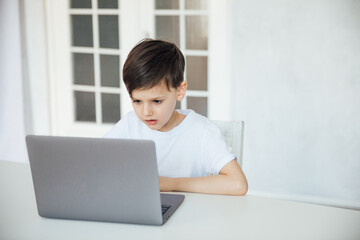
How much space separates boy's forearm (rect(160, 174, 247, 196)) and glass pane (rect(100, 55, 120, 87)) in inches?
89.3

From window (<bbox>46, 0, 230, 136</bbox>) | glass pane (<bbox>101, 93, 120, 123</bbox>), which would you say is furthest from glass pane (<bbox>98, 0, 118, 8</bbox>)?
glass pane (<bbox>101, 93, 120, 123</bbox>)

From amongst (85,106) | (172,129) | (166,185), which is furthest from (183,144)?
(85,106)

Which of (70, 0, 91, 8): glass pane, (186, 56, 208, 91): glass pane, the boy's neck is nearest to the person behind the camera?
the boy's neck

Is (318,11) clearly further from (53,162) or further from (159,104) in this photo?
(53,162)

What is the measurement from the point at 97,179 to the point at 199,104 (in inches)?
90.1

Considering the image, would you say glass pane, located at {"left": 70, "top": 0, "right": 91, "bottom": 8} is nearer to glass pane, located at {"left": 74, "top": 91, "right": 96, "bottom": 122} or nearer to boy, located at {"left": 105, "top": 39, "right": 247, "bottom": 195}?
glass pane, located at {"left": 74, "top": 91, "right": 96, "bottom": 122}

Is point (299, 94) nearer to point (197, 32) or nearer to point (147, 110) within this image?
point (197, 32)

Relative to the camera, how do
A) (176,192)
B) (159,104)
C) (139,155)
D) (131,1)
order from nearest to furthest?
(139,155), (176,192), (159,104), (131,1)

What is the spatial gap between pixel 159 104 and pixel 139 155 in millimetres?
458

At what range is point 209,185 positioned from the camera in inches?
49.4

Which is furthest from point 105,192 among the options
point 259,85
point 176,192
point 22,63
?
point 22,63

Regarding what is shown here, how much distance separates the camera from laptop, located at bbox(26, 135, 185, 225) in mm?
963

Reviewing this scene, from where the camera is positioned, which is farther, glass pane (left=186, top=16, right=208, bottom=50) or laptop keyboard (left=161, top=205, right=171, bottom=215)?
glass pane (left=186, top=16, right=208, bottom=50)

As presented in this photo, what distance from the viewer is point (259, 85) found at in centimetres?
298
